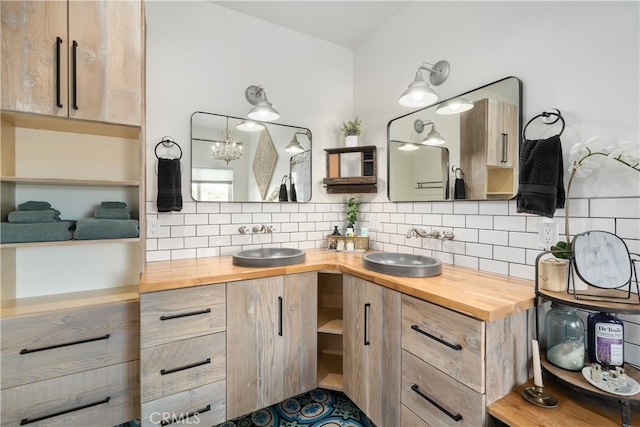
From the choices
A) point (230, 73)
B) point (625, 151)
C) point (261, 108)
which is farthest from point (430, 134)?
point (230, 73)

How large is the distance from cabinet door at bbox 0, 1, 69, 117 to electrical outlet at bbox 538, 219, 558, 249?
237 cm

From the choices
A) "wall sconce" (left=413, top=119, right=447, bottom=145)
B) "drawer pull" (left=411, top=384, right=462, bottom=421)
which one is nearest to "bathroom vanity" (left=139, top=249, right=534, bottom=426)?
"drawer pull" (left=411, top=384, right=462, bottom=421)

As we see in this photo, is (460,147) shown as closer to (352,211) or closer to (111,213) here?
(352,211)

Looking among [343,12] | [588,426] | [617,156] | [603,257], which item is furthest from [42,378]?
[343,12]

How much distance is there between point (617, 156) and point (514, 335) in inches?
31.7

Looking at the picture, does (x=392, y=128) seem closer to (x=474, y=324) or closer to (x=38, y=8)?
(x=474, y=324)

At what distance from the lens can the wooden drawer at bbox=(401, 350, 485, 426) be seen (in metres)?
1.09

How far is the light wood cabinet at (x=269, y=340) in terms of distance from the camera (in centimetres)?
160

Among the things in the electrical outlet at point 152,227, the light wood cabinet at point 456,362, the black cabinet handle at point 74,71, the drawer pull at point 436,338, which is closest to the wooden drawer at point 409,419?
the light wood cabinet at point 456,362

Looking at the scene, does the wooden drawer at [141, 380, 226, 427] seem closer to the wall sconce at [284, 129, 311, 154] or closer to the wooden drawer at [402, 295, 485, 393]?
the wooden drawer at [402, 295, 485, 393]

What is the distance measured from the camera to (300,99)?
2.50 meters

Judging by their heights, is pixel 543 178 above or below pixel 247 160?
below

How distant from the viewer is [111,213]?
1623 millimetres

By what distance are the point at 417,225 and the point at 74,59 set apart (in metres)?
2.19
